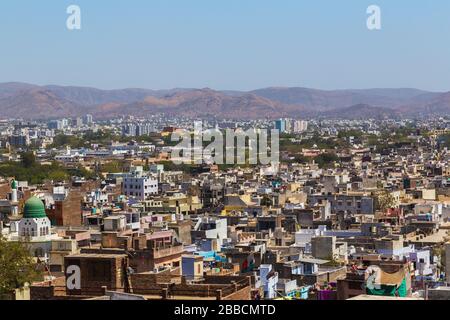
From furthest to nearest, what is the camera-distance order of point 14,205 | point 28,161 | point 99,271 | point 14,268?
point 28,161 → point 14,205 → point 14,268 → point 99,271

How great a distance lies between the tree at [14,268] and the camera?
42.1 ft

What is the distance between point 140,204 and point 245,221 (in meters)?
7.15

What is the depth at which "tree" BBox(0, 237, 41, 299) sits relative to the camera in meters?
12.8

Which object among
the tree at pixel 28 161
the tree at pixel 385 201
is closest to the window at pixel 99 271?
the tree at pixel 385 201

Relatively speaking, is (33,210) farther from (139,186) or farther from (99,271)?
(139,186)

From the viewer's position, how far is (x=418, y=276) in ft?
58.4

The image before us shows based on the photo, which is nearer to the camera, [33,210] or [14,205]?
[33,210]

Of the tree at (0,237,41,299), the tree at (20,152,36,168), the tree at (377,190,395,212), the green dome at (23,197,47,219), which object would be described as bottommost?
the tree at (20,152,36,168)

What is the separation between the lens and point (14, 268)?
13.2 metres

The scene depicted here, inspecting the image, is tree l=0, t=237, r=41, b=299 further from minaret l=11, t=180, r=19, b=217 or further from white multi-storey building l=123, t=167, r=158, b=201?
white multi-storey building l=123, t=167, r=158, b=201

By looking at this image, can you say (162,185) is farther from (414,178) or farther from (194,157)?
(194,157)

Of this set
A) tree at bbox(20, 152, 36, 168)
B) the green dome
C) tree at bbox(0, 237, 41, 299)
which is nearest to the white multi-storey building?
tree at bbox(20, 152, 36, 168)

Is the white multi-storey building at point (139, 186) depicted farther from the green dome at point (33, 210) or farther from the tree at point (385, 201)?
the green dome at point (33, 210)

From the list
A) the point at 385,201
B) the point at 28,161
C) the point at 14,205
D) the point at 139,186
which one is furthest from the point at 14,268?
the point at 28,161
